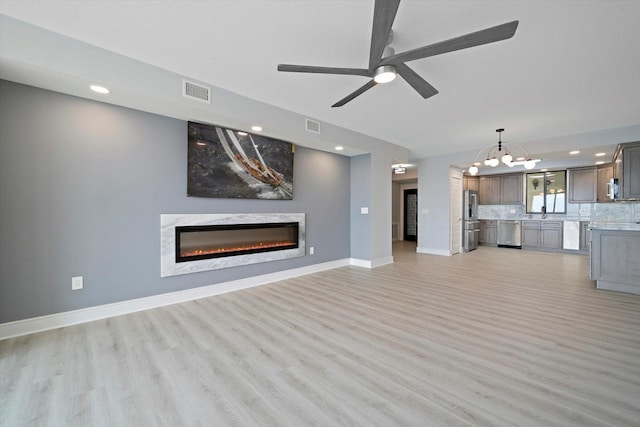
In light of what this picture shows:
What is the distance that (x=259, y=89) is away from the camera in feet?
10.8

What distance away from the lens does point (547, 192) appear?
7.79 metres

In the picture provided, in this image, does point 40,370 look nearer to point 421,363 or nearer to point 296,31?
point 421,363

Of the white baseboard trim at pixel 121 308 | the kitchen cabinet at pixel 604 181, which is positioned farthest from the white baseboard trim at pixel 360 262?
the kitchen cabinet at pixel 604 181

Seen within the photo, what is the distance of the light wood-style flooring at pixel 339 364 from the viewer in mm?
1597

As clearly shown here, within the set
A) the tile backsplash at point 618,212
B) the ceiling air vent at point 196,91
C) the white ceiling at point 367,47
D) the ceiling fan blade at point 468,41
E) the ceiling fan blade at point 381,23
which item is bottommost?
the tile backsplash at point 618,212

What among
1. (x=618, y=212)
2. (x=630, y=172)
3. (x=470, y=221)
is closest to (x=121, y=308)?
(x=630, y=172)

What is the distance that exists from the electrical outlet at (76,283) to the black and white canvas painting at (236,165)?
4.91 feet

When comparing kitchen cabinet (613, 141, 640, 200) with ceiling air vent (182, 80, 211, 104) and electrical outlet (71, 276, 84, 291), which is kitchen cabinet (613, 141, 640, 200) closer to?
ceiling air vent (182, 80, 211, 104)

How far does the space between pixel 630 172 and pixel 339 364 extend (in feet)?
20.1

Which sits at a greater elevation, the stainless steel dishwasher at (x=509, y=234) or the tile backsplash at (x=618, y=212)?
the tile backsplash at (x=618, y=212)

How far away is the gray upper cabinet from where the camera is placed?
23.0 ft

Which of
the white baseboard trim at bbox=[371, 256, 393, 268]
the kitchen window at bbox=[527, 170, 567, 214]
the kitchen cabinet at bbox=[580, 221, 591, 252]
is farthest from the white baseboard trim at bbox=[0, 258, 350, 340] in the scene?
the kitchen cabinet at bbox=[580, 221, 591, 252]

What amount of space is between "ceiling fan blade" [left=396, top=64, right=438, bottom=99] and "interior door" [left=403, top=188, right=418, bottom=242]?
8.58m

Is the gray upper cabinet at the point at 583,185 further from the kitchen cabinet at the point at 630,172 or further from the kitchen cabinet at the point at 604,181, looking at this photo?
the kitchen cabinet at the point at 630,172
